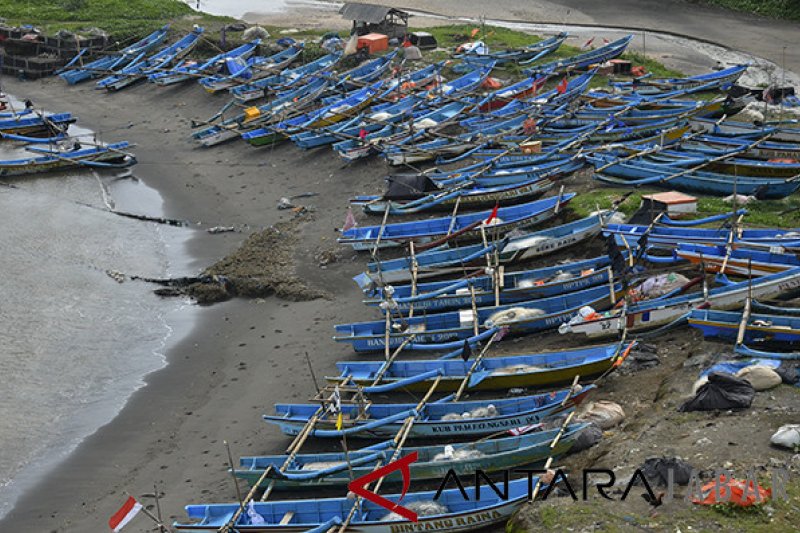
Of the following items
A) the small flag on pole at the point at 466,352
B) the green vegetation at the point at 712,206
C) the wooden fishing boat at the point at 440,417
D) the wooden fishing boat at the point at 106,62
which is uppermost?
the green vegetation at the point at 712,206

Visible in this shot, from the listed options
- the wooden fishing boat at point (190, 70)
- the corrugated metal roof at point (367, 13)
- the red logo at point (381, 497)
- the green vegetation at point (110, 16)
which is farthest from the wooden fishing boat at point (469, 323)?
the green vegetation at point (110, 16)

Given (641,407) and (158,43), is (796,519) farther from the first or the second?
(158,43)

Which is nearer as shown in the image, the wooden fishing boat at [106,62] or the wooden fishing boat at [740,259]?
the wooden fishing boat at [740,259]

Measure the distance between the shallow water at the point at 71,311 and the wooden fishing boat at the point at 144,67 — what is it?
11018mm

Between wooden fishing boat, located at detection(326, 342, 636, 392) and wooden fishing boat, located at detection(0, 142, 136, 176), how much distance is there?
21340 millimetres

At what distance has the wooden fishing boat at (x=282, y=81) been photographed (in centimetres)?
4697

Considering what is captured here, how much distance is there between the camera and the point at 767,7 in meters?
52.5

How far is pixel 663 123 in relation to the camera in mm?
36344

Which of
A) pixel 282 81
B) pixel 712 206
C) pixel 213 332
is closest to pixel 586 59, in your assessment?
pixel 282 81

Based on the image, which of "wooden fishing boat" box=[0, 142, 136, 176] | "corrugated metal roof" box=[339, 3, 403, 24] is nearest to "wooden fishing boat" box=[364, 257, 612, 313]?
"wooden fishing boat" box=[0, 142, 136, 176]

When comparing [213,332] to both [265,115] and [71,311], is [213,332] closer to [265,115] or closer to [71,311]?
[71,311]

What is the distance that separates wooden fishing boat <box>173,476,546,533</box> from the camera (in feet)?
59.7

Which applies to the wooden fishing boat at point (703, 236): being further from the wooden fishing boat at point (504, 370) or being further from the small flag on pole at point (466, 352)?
the small flag on pole at point (466, 352)

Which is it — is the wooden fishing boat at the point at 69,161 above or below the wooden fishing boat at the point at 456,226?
below
